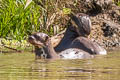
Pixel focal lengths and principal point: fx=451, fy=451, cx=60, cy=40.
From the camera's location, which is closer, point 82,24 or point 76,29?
point 82,24

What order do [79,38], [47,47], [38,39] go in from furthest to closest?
1. [79,38]
2. [47,47]
3. [38,39]

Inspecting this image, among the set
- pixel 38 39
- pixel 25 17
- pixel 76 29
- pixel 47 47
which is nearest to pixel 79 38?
pixel 76 29

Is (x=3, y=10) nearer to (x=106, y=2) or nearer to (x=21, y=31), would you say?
(x=21, y=31)

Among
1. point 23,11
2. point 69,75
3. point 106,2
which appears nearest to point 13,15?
point 23,11

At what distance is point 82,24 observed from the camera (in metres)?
8.66

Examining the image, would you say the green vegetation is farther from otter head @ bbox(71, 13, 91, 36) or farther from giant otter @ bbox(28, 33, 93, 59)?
giant otter @ bbox(28, 33, 93, 59)

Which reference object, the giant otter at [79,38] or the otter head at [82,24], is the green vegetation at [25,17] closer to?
the giant otter at [79,38]

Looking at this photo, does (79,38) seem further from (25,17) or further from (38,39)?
(25,17)

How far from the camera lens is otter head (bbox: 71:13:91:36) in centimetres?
866

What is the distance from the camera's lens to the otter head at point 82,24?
28.4 feet

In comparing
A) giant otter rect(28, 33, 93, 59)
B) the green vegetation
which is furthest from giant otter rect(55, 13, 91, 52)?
the green vegetation

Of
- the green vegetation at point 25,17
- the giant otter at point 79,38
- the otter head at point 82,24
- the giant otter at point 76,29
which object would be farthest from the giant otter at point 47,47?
the green vegetation at point 25,17

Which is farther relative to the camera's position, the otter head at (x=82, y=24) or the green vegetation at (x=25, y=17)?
the green vegetation at (x=25, y=17)

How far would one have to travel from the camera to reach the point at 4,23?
10844mm
